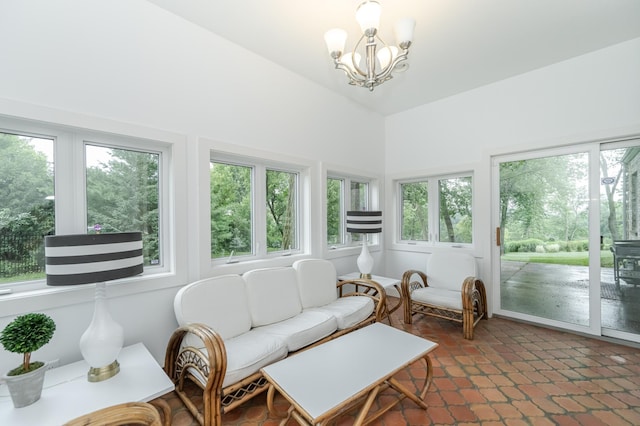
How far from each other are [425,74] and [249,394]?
369cm

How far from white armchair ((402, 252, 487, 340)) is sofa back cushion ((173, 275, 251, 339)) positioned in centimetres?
205

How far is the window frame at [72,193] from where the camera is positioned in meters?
1.66

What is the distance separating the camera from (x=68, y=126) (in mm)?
1756

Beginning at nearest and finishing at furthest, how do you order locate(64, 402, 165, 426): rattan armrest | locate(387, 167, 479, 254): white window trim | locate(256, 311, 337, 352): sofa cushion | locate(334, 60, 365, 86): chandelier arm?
locate(64, 402, 165, 426): rattan armrest
locate(334, 60, 365, 86): chandelier arm
locate(256, 311, 337, 352): sofa cushion
locate(387, 167, 479, 254): white window trim

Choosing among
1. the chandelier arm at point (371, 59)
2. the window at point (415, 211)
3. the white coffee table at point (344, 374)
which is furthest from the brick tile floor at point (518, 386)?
the chandelier arm at point (371, 59)

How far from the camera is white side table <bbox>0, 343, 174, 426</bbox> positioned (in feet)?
3.99

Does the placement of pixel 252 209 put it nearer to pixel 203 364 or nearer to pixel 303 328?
pixel 303 328

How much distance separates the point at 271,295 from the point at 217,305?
0.52 metres

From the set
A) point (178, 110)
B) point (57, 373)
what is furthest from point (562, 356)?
point (178, 110)

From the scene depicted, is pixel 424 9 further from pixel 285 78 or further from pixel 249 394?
pixel 249 394

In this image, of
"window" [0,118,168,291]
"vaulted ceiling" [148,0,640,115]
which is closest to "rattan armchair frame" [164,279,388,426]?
"window" [0,118,168,291]

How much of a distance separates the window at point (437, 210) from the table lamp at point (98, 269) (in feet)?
12.7

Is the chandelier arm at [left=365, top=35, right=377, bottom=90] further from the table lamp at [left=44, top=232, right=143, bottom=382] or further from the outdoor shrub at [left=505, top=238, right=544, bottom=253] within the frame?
the outdoor shrub at [left=505, top=238, right=544, bottom=253]

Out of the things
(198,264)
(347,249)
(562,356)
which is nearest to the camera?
(198,264)
